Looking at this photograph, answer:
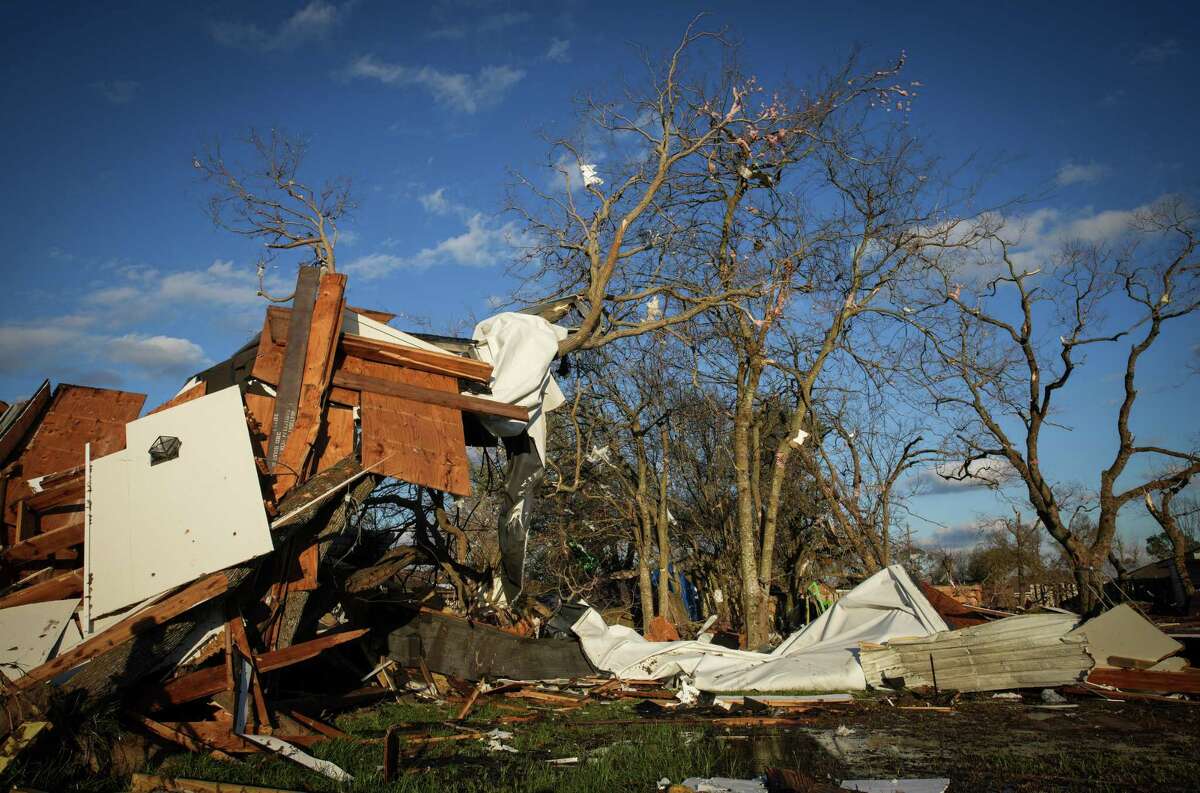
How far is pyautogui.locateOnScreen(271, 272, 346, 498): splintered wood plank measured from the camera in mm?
6773

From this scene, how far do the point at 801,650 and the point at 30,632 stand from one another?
30.1 ft

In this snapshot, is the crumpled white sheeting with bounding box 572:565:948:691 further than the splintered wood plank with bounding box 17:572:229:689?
Yes

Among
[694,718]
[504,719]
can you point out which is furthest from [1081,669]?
[504,719]

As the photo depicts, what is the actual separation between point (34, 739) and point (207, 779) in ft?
3.15

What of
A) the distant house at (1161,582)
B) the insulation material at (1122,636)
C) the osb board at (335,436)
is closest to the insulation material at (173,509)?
the osb board at (335,436)

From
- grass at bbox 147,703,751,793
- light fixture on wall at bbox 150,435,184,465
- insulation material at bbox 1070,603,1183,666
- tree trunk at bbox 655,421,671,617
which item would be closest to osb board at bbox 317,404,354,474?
light fixture on wall at bbox 150,435,184,465

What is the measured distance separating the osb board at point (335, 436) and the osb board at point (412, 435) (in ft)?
0.67

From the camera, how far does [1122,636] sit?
8.55 metres

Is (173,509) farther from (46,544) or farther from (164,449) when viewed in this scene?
(46,544)

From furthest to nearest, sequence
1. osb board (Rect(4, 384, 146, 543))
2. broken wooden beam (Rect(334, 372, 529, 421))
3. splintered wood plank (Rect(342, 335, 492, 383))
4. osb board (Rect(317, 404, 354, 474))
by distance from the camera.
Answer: splintered wood plank (Rect(342, 335, 492, 383)) < broken wooden beam (Rect(334, 372, 529, 421)) < osb board (Rect(317, 404, 354, 474)) < osb board (Rect(4, 384, 146, 543))

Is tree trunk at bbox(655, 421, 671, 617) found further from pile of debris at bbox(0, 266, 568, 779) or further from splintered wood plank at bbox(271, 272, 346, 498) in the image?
splintered wood plank at bbox(271, 272, 346, 498)

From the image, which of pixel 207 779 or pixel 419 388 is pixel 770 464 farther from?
pixel 207 779

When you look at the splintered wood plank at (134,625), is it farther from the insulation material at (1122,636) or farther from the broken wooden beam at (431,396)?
the insulation material at (1122,636)

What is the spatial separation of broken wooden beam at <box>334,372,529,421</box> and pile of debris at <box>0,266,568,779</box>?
0.02m
